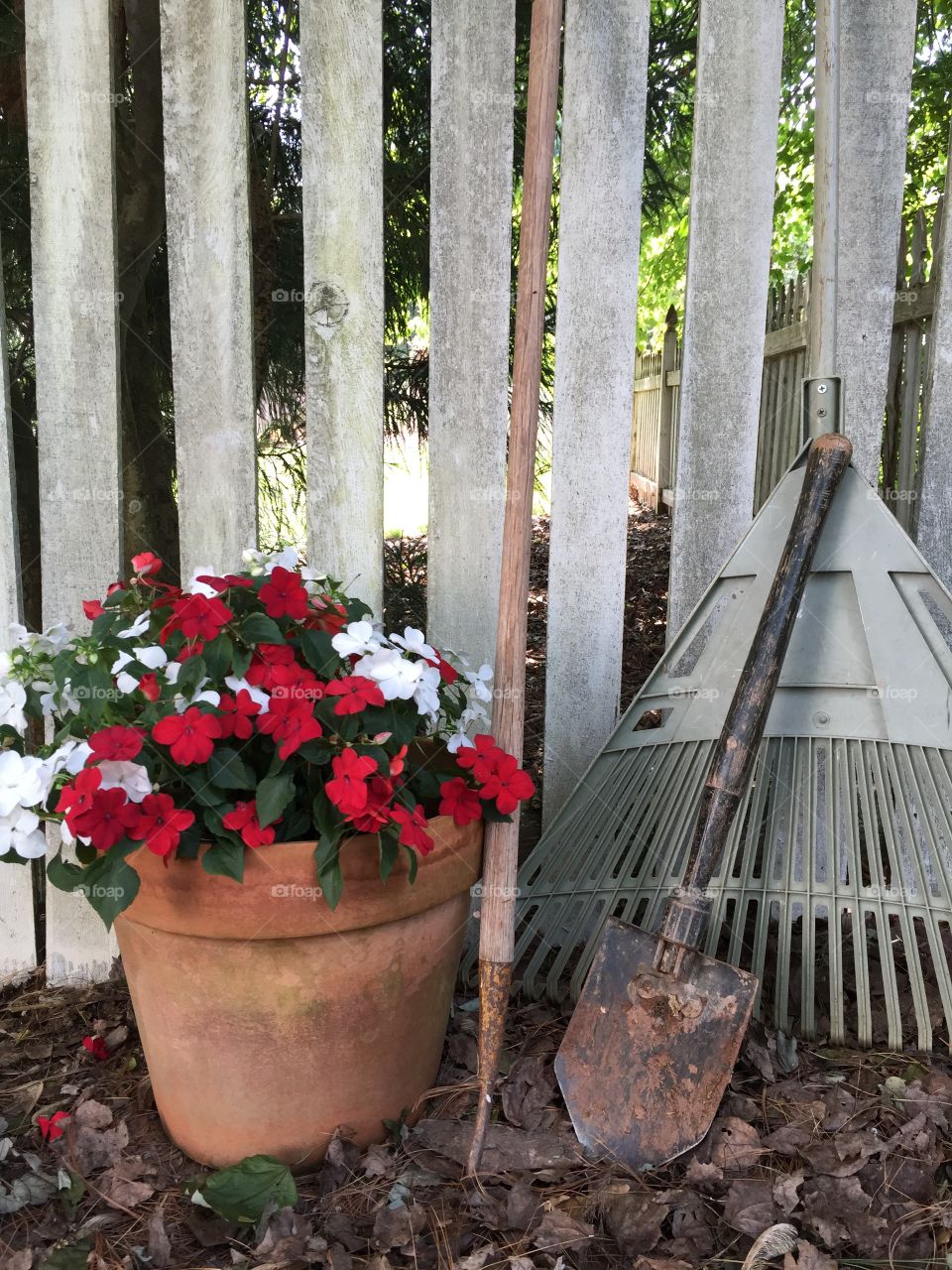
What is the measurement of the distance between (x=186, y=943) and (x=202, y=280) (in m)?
1.18

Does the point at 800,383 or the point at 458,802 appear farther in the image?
the point at 800,383

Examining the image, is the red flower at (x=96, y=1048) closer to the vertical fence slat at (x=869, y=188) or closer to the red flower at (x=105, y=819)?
the red flower at (x=105, y=819)

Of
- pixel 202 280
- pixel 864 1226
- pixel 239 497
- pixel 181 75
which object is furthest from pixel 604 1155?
pixel 181 75

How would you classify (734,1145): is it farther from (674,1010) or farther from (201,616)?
(201,616)

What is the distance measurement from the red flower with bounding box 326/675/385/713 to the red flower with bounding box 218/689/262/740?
0.34 feet

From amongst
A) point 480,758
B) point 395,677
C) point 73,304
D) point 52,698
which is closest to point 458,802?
point 480,758

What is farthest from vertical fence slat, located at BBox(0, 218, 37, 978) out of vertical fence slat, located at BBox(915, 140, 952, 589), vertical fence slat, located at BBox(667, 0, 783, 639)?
vertical fence slat, located at BBox(915, 140, 952, 589)

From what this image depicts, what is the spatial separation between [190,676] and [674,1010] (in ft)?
2.78

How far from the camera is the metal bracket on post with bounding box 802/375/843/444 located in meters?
1.66

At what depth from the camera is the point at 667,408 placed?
689cm

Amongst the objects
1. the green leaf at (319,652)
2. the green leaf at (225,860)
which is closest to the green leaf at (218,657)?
the green leaf at (319,652)

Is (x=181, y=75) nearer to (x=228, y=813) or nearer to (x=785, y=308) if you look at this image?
(x=228, y=813)

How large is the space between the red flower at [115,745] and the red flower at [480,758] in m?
0.44

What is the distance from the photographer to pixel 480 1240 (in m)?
1.26
